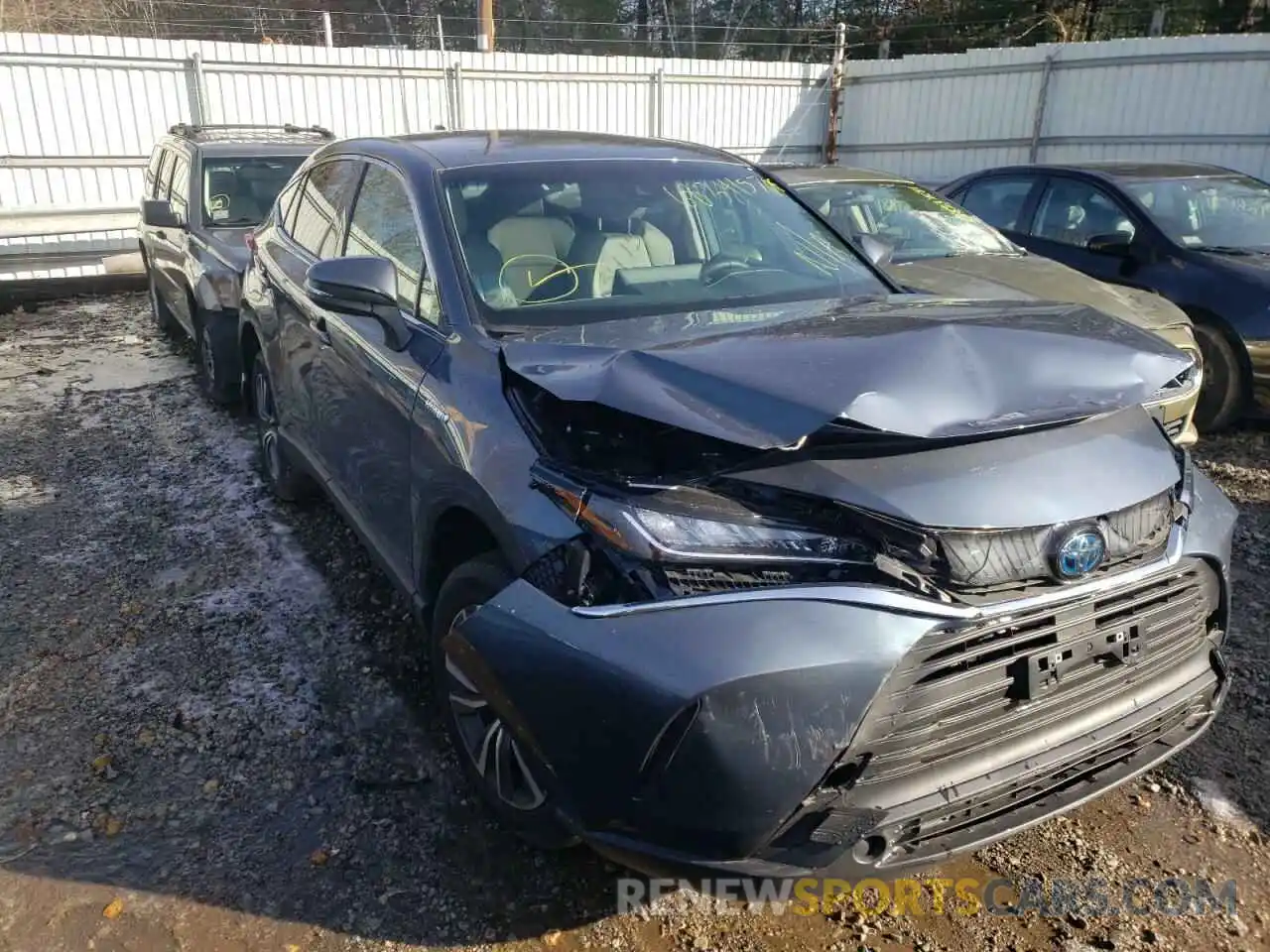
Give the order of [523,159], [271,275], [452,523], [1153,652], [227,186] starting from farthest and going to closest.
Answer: [227,186], [271,275], [523,159], [452,523], [1153,652]

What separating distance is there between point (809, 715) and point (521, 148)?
2.52 m

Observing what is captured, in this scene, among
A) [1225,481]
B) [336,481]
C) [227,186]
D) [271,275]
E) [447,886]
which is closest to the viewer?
[447,886]

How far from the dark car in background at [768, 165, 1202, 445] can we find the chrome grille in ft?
7.28

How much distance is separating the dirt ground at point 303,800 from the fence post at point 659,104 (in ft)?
41.5

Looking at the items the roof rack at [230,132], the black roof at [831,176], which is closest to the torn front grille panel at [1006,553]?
the black roof at [831,176]

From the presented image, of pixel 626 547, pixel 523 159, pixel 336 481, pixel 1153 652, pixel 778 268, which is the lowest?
pixel 336 481

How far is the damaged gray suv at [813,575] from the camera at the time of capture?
6.12 feet

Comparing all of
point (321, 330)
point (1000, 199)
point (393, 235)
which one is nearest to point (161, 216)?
point (321, 330)

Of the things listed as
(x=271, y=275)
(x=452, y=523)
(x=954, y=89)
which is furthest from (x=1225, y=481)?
(x=954, y=89)

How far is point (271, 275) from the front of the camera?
4602 millimetres

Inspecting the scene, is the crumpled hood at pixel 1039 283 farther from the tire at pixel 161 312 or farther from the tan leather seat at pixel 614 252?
the tire at pixel 161 312

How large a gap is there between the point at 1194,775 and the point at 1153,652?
3.23 feet

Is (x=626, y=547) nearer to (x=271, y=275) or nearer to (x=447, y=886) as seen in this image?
(x=447, y=886)

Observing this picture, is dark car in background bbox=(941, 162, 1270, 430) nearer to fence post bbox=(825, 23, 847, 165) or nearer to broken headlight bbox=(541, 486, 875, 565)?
broken headlight bbox=(541, 486, 875, 565)
